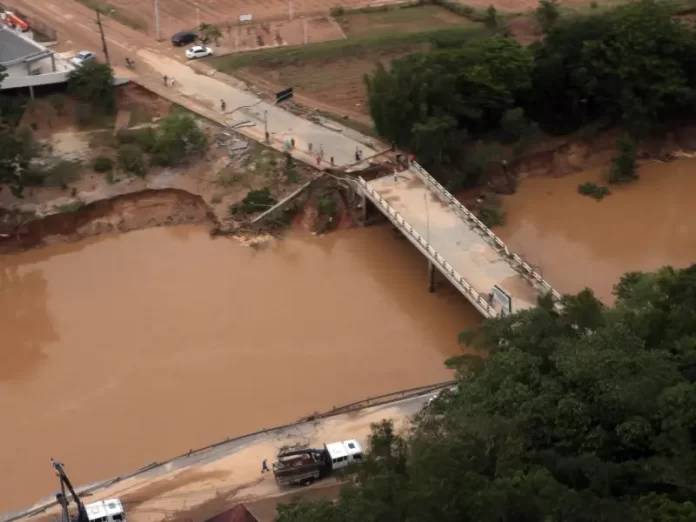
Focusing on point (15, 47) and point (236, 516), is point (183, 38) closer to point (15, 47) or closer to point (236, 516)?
point (15, 47)

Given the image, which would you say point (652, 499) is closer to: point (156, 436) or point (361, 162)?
point (156, 436)

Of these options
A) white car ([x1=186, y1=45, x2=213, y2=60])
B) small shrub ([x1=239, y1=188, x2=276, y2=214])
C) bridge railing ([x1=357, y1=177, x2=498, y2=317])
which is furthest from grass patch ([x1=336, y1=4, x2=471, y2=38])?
bridge railing ([x1=357, y1=177, x2=498, y2=317])

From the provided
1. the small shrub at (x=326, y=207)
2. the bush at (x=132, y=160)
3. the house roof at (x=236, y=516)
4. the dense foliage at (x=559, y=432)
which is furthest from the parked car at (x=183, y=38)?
the house roof at (x=236, y=516)

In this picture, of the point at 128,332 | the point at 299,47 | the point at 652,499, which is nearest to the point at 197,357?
the point at 128,332

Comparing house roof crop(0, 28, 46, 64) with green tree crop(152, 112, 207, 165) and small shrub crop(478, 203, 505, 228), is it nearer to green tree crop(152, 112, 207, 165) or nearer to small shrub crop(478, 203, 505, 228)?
green tree crop(152, 112, 207, 165)

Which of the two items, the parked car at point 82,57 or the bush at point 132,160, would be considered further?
the parked car at point 82,57

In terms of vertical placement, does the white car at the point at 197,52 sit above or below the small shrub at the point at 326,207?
above

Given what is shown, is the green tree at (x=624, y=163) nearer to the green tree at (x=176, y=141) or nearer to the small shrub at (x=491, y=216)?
the small shrub at (x=491, y=216)
